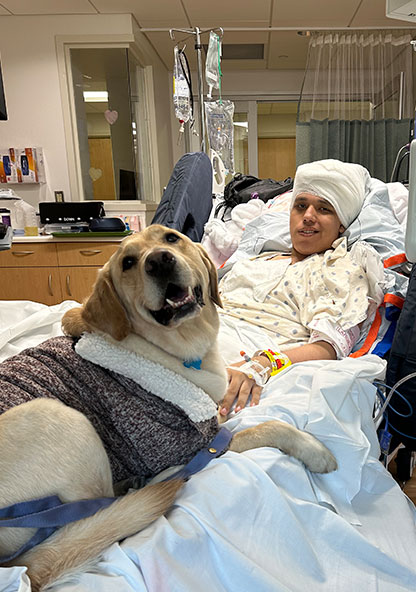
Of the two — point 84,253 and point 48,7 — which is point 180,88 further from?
point 48,7

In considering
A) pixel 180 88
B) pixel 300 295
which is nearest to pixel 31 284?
pixel 180 88

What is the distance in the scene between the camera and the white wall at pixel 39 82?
4062 mm

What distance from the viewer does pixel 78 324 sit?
1016mm

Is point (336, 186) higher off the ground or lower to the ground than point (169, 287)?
higher

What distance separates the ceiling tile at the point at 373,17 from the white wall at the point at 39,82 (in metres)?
2.22

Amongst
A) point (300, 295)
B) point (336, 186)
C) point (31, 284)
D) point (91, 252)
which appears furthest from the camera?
point (31, 284)

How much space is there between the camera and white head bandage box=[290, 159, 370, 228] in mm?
1712

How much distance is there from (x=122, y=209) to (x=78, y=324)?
362cm

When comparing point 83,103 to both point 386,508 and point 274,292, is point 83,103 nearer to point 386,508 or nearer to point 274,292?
point 274,292

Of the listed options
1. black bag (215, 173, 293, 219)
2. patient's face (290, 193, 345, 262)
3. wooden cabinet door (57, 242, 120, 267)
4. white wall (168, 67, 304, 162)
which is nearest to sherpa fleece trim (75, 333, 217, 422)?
patient's face (290, 193, 345, 262)

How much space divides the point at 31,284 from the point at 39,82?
6.76ft

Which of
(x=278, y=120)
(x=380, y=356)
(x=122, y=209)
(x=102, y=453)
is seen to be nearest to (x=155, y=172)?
(x=122, y=209)

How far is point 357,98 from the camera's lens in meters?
4.41

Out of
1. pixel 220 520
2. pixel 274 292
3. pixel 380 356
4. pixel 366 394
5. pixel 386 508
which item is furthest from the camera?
pixel 274 292
